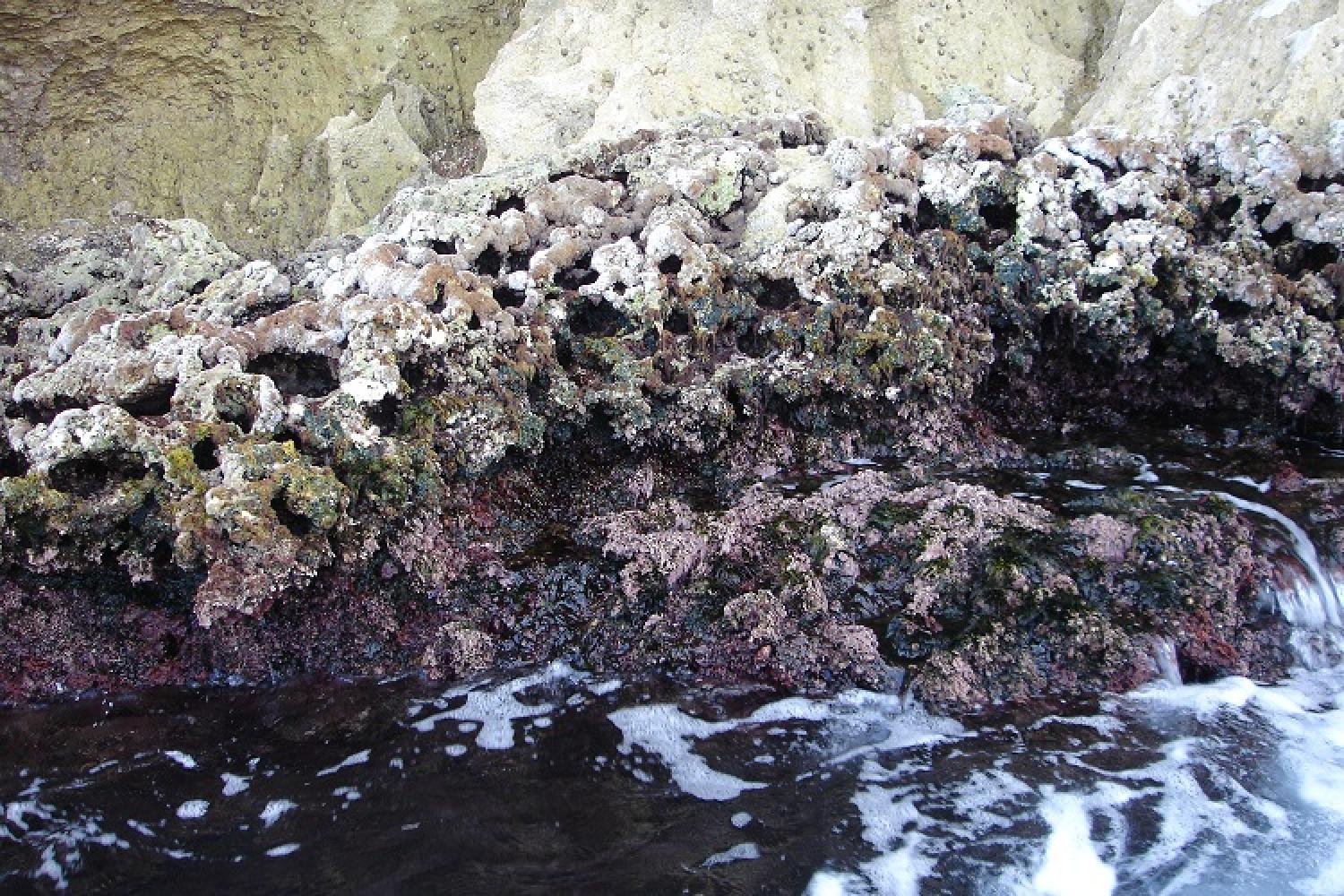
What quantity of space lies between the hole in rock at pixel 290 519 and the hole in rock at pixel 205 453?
36cm

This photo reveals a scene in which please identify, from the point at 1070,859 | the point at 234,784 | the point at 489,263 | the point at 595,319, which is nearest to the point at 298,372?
the point at 489,263

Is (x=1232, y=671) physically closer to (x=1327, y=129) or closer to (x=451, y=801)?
(x=451, y=801)

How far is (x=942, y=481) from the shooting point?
4.86 meters

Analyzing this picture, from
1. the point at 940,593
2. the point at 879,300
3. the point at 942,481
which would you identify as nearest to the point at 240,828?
the point at 940,593

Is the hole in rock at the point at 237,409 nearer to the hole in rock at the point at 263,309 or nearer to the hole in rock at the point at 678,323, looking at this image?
the hole in rock at the point at 263,309

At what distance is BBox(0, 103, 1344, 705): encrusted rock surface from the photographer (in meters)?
4.04

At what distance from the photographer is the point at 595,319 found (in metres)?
5.25

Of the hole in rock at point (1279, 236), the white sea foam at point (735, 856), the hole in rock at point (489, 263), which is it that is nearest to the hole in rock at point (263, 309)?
the hole in rock at point (489, 263)

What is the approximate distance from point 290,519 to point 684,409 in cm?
198

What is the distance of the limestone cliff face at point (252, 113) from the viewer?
7406mm

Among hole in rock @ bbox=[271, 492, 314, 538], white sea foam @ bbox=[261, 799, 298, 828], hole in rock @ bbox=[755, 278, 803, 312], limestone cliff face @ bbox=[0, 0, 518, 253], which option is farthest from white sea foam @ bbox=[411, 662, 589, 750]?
limestone cliff face @ bbox=[0, 0, 518, 253]

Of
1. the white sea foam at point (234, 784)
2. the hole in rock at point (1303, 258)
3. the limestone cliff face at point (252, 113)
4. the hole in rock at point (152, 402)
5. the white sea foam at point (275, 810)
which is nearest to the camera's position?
the white sea foam at point (275, 810)

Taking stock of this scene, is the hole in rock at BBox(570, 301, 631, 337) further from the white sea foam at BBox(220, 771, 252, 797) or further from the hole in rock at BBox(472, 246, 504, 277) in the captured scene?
the white sea foam at BBox(220, 771, 252, 797)

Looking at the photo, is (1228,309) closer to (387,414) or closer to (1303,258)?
(1303,258)
